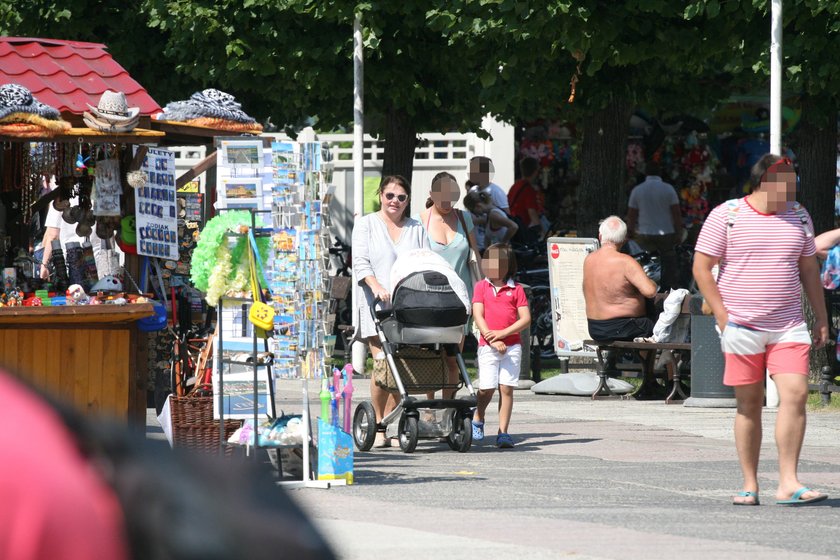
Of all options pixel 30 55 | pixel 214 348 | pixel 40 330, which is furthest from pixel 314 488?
pixel 30 55

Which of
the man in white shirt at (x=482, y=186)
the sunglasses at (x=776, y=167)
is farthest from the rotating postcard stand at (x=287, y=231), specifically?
the man in white shirt at (x=482, y=186)

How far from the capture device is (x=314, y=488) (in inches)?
340

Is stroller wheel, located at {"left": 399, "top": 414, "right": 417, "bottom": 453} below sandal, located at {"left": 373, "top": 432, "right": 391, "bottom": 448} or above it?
above

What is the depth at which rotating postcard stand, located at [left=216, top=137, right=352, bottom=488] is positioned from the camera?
8.90 meters

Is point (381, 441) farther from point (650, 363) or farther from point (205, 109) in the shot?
point (650, 363)

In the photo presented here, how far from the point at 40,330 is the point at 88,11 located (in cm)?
1211

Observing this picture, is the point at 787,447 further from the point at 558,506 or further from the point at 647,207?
the point at 647,207

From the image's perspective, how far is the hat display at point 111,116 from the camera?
9.46m

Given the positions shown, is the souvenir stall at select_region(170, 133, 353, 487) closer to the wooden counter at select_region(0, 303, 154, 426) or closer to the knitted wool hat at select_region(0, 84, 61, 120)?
the wooden counter at select_region(0, 303, 154, 426)

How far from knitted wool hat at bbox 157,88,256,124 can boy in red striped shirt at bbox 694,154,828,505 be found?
12.7ft

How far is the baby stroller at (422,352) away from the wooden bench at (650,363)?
3835mm

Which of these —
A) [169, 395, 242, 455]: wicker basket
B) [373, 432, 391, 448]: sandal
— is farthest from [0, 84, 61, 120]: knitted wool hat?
[373, 432, 391, 448]: sandal

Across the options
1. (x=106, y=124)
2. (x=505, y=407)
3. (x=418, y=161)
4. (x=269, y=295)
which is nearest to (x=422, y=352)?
(x=505, y=407)

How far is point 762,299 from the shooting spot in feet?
26.5
